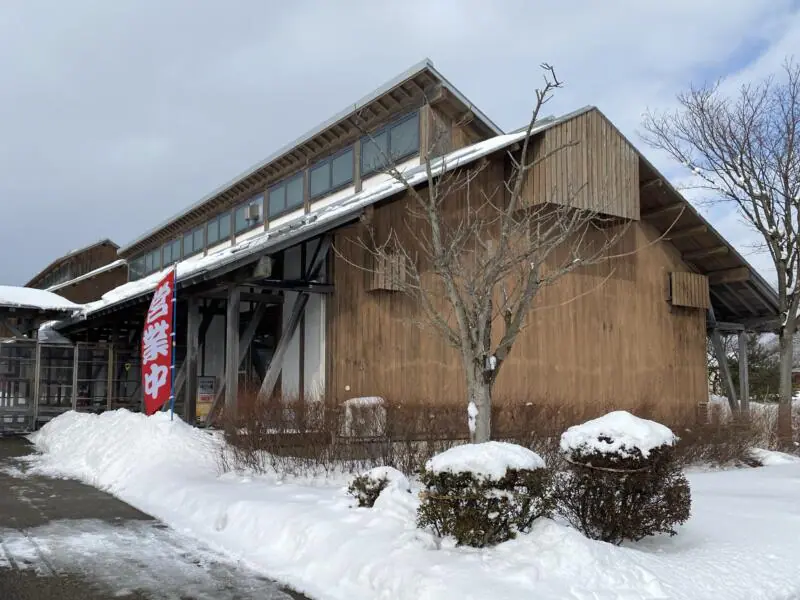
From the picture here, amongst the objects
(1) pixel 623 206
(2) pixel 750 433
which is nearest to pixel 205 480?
(2) pixel 750 433

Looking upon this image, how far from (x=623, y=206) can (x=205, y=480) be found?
10.5 m

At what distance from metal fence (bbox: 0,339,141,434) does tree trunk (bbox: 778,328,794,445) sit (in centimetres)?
1530

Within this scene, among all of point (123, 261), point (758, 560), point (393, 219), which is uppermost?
point (123, 261)

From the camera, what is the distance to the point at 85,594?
16.2 ft

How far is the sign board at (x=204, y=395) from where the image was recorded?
15055 mm

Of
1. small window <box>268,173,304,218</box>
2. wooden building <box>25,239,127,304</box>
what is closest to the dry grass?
small window <box>268,173,304,218</box>

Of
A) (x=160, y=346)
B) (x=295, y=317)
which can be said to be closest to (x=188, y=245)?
(x=295, y=317)

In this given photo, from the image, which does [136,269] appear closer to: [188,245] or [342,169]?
[188,245]

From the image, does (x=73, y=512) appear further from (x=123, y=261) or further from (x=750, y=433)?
(x=123, y=261)

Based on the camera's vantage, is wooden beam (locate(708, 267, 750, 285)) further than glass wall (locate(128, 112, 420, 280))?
Yes

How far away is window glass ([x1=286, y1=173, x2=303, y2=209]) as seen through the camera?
17.9 metres

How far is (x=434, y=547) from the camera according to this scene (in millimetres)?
5469

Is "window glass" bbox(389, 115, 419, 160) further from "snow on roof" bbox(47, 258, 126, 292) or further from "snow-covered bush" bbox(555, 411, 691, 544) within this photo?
"snow on roof" bbox(47, 258, 126, 292)

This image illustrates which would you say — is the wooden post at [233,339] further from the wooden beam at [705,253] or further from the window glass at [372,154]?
the wooden beam at [705,253]
